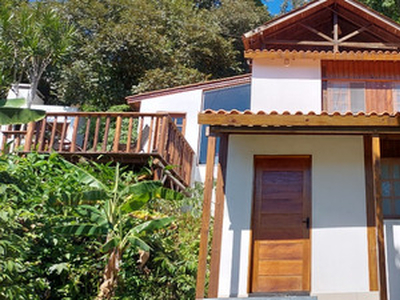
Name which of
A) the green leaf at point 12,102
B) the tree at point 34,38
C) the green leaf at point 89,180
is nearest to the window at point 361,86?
the green leaf at point 89,180

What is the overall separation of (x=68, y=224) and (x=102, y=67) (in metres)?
14.7

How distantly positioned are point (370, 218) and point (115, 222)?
4351mm

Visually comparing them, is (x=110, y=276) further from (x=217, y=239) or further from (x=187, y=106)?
(x=187, y=106)

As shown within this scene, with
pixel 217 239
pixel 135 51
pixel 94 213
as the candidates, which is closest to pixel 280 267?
pixel 217 239

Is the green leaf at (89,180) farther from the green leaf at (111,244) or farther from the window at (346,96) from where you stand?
the window at (346,96)

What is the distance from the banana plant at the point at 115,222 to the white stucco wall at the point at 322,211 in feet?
3.84

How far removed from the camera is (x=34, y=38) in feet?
50.4

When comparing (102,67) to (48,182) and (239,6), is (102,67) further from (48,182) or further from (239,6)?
(48,182)

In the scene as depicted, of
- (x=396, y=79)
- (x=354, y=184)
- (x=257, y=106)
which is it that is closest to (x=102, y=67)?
(x=257, y=106)

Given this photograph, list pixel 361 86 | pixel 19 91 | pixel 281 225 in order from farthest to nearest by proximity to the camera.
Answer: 1. pixel 19 91
2. pixel 361 86
3. pixel 281 225

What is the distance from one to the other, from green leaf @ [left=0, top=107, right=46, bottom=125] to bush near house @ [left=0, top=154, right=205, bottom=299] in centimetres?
86

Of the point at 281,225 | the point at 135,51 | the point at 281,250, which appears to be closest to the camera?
the point at 281,250

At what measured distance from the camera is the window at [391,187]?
7.67 meters

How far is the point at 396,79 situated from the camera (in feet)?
32.2
